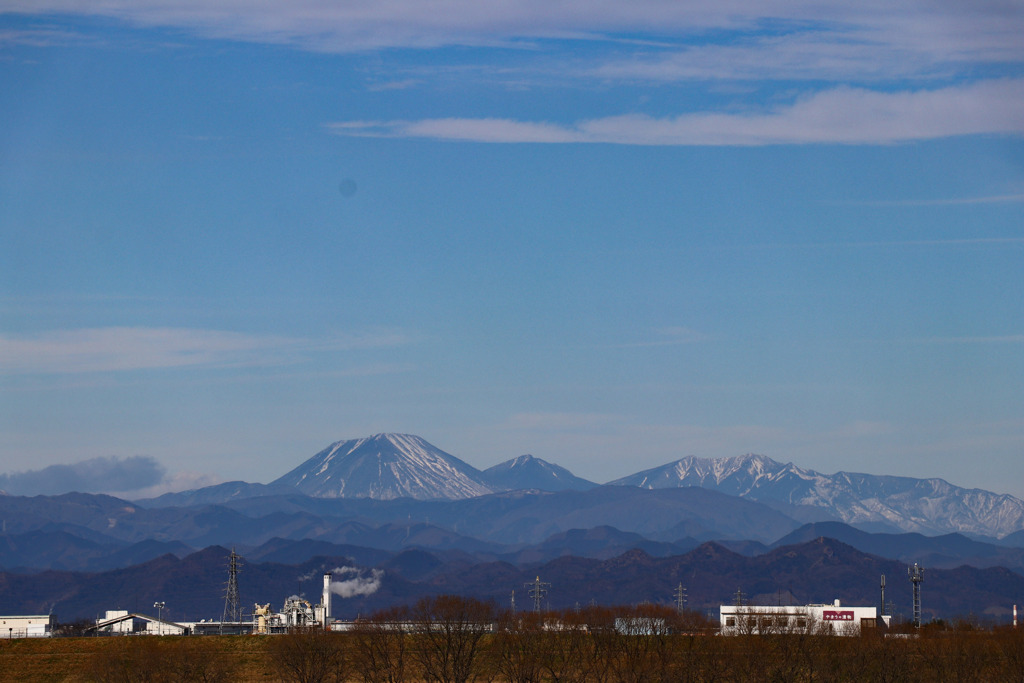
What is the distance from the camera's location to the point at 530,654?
157 m

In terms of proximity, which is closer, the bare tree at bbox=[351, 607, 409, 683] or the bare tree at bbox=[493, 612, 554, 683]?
the bare tree at bbox=[493, 612, 554, 683]

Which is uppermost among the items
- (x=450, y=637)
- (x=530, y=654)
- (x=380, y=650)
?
(x=450, y=637)

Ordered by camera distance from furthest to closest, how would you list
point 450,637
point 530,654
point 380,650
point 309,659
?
point 450,637 → point 380,650 → point 530,654 → point 309,659

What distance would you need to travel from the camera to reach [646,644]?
535ft

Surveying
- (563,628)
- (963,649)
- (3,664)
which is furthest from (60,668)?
(963,649)

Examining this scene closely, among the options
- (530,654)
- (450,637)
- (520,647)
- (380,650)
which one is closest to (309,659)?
(380,650)

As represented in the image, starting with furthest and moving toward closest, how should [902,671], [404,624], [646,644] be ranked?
[404,624]
[646,644]
[902,671]

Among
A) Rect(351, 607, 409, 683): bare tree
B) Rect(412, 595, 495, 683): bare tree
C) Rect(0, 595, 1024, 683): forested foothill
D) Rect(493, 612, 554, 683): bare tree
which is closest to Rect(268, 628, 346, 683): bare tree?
Rect(0, 595, 1024, 683): forested foothill

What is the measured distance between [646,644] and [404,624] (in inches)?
1445

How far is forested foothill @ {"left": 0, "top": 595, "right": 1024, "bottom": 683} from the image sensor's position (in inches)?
5960

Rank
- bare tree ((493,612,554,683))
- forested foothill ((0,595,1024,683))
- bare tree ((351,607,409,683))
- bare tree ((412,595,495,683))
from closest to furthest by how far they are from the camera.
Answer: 1. bare tree ((493,612,554,683))
2. forested foothill ((0,595,1024,683))
3. bare tree ((351,607,409,683))
4. bare tree ((412,595,495,683))

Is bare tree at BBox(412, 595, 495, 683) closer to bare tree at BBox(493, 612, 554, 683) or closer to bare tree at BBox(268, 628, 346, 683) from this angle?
bare tree at BBox(493, 612, 554, 683)

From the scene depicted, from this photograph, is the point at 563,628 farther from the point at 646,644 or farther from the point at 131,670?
the point at 131,670

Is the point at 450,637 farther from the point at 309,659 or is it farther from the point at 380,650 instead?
the point at 309,659
